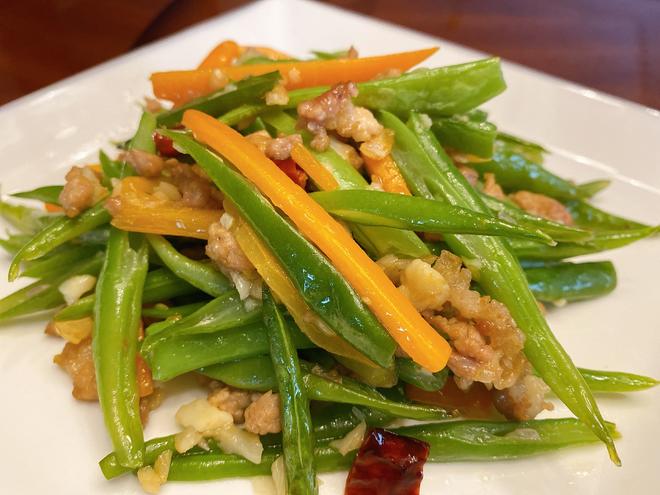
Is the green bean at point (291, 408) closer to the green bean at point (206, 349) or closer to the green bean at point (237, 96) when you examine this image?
the green bean at point (206, 349)

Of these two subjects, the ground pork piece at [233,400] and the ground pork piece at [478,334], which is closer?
the ground pork piece at [478,334]

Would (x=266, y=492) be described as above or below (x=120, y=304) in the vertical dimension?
below

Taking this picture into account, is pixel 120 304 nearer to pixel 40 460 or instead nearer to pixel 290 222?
pixel 40 460

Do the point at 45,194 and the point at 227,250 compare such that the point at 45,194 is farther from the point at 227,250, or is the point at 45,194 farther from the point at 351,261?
the point at 351,261

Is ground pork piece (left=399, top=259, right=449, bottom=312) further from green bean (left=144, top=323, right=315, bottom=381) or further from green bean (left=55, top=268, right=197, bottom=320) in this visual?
green bean (left=55, top=268, right=197, bottom=320)

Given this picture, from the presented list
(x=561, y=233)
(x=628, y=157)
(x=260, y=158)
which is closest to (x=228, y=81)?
(x=260, y=158)

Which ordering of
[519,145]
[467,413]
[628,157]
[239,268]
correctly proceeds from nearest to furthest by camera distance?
[239,268] → [467,413] → [519,145] → [628,157]

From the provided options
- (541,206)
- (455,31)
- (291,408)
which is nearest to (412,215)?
(291,408)

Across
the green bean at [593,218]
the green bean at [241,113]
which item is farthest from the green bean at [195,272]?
the green bean at [593,218]
